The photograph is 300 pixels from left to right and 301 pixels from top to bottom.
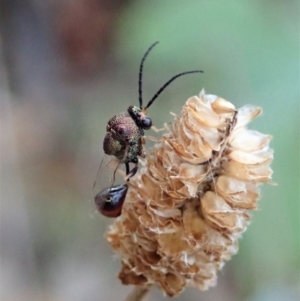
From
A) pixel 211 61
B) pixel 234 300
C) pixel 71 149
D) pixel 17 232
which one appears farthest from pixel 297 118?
pixel 17 232

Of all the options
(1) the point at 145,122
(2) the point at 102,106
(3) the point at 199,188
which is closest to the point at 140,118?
(1) the point at 145,122

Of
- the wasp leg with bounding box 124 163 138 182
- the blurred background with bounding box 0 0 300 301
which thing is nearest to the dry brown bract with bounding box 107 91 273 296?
the wasp leg with bounding box 124 163 138 182

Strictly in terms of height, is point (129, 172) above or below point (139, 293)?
above

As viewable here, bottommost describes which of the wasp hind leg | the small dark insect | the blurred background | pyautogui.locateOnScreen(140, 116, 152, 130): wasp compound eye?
the blurred background

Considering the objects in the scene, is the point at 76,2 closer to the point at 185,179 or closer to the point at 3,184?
the point at 3,184

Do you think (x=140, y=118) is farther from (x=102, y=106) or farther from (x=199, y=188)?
(x=102, y=106)

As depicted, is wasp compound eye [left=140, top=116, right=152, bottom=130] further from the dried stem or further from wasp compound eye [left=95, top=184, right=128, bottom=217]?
the dried stem
